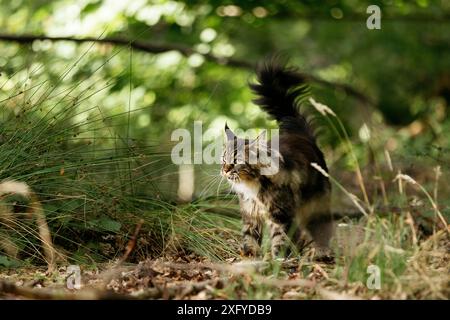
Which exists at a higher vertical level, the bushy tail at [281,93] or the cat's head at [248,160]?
the bushy tail at [281,93]

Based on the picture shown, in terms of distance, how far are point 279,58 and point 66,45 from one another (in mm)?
3530

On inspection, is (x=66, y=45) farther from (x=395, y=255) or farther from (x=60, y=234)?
(x=395, y=255)

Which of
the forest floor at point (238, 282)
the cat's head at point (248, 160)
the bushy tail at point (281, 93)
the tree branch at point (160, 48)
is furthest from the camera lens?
the tree branch at point (160, 48)

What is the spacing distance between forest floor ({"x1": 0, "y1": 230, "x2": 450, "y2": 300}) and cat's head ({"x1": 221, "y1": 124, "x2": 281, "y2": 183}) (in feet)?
2.34

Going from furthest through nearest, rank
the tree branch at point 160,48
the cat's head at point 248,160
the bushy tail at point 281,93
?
the tree branch at point 160,48
the bushy tail at point 281,93
the cat's head at point 248,160

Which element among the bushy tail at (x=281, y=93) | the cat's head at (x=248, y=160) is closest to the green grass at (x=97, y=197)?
the cat's head at (x=248, y=160)

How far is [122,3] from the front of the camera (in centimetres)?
917

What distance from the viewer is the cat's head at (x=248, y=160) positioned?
5.48 metres

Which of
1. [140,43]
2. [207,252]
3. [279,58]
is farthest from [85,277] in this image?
[140,43]

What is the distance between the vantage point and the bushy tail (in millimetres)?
6172

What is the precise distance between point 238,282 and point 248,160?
138cm

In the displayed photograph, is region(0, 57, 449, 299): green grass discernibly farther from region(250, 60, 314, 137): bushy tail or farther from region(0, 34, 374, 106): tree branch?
region(0, 34, 374, 106): tree branch

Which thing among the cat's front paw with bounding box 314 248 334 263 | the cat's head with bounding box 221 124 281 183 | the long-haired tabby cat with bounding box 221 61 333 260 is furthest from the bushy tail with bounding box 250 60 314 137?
the cat's front paw with bounding box 314 248 334 263

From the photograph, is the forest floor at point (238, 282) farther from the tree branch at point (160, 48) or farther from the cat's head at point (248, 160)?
the tree branch at point (160, 48)
